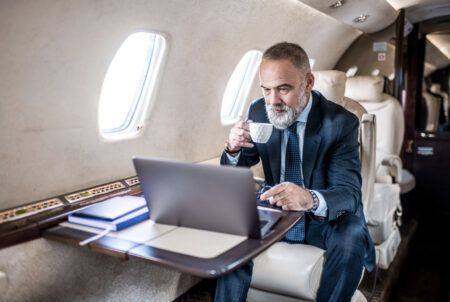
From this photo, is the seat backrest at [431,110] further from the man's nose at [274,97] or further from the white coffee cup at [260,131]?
the white coffee cup at [260,131]

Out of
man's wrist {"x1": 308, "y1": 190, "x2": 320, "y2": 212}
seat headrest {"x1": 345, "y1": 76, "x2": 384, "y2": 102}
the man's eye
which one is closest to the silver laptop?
man's wrist {"x1": 308, "y1": 190, "x2": 320, "y2": 212}

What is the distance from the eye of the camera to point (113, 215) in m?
1.87

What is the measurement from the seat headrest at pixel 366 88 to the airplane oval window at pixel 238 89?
0.91 metres

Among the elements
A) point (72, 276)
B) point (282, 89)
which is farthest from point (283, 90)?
point (72, 276)

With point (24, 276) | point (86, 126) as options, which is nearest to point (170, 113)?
point (86, 126)

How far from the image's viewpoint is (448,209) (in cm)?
528

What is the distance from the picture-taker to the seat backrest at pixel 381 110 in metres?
4.23

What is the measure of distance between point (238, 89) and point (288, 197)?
8.78 feet

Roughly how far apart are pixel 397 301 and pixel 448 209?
2.24 m

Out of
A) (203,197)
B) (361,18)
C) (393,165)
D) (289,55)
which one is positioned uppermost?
(361,18)

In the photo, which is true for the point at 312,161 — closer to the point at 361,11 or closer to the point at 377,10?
the point at 361,11

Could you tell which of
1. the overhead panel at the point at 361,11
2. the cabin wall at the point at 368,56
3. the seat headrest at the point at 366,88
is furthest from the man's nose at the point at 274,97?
the cabin wall at the point at 368,56

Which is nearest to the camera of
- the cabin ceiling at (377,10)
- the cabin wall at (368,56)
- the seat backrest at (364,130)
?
the seat backrest at (364,130)

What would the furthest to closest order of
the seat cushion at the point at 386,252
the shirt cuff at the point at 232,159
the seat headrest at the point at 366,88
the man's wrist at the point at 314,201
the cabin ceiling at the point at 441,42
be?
the cabin ceiling at the point at 441,42 < the seat headrest at the point at 366,88 < the seat cushion at the point at 386,252 < the shirt cuff at the point at 232,159 < the man's wrist at the point at 314,201
